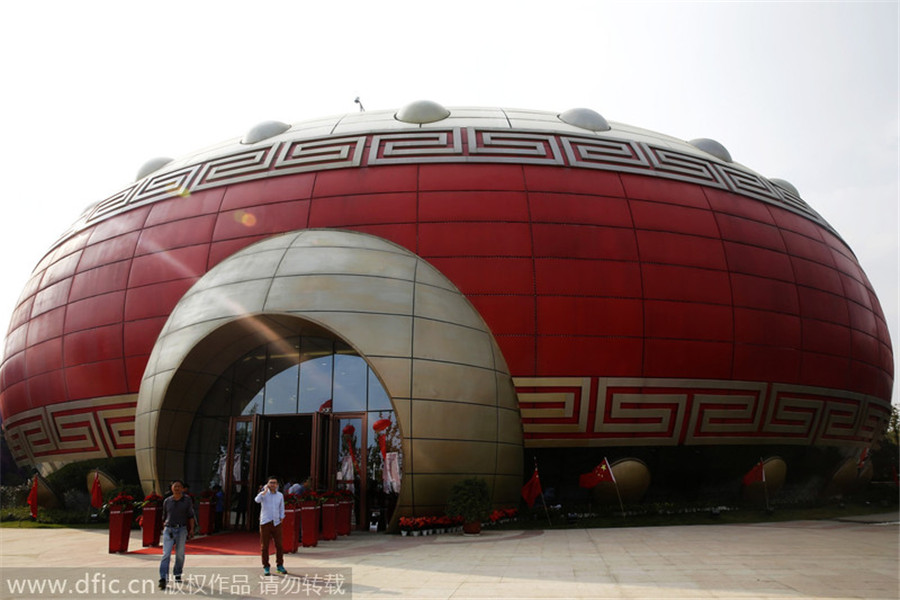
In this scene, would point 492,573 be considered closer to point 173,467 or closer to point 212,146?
point 173,467

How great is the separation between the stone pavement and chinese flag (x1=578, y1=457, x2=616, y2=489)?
1.47 m

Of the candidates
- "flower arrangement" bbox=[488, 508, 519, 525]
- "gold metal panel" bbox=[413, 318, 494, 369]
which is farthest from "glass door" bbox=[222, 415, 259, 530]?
"flower arrangement" bbox=[488, 508, 519, 525]

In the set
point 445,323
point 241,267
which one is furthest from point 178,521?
point 241,267

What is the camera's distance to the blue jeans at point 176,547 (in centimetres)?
845

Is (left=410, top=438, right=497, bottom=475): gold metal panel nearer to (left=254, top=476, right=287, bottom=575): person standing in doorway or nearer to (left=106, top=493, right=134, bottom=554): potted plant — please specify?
(left=254, top=476, right=287, bottom=575): person standing in doorway

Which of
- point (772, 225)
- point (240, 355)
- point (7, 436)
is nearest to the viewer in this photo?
point (240, 355)

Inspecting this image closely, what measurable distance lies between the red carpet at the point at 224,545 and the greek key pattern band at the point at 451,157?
9880mm

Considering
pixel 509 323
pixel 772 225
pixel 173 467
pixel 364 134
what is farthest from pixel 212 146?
pixel 772 225

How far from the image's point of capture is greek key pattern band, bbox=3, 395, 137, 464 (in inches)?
692

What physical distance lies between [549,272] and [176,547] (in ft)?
34.6

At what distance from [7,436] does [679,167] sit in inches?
929

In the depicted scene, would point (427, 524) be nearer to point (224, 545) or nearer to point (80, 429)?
point (224, 545)

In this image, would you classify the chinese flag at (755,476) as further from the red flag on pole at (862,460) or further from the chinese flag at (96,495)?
the chinese flag at (96,495)

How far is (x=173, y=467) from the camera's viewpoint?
15953 mm
